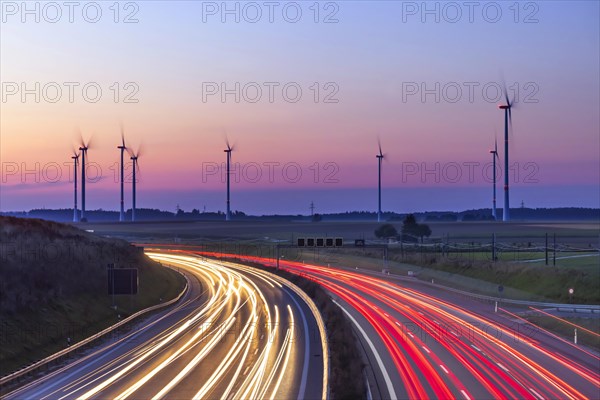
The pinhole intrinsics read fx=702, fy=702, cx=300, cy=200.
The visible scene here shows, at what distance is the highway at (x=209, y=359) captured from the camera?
4003 centimetres

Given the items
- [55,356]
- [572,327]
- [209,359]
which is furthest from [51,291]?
[572,327]

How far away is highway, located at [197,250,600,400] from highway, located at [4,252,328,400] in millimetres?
4711

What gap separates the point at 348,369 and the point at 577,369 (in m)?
16.9

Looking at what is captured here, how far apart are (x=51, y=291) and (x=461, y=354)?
127 ft

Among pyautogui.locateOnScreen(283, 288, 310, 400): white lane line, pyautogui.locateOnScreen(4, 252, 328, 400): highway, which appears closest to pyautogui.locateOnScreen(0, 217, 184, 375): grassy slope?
pyautogui.locateOnScreen(4, 252, 328, 400): highway

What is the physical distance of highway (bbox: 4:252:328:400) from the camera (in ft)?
131

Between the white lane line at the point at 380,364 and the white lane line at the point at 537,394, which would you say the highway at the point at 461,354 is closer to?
the white lane line at the point at 380,364

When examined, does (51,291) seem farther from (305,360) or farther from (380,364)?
(380,364)

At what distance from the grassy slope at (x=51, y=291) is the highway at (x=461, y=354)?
24.5 m

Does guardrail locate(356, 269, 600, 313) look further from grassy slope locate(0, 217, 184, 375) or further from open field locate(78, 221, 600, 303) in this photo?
grassy slope locate(0, 217, 184, 375)

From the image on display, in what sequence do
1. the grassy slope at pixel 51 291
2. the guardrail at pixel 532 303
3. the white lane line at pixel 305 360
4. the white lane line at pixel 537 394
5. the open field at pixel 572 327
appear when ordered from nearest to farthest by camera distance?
the white lane line at pixel 537 394, the white lane line at pixel 305 360, the grassy slope at pixel 51 291, the open field at pixel 572 327, the guardrail at pixel 532 303

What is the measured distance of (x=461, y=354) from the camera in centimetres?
5219

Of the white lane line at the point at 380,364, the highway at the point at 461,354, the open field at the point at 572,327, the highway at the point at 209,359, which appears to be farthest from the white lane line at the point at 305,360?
the open field at the point at 572,327

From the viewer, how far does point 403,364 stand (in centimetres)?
4862
